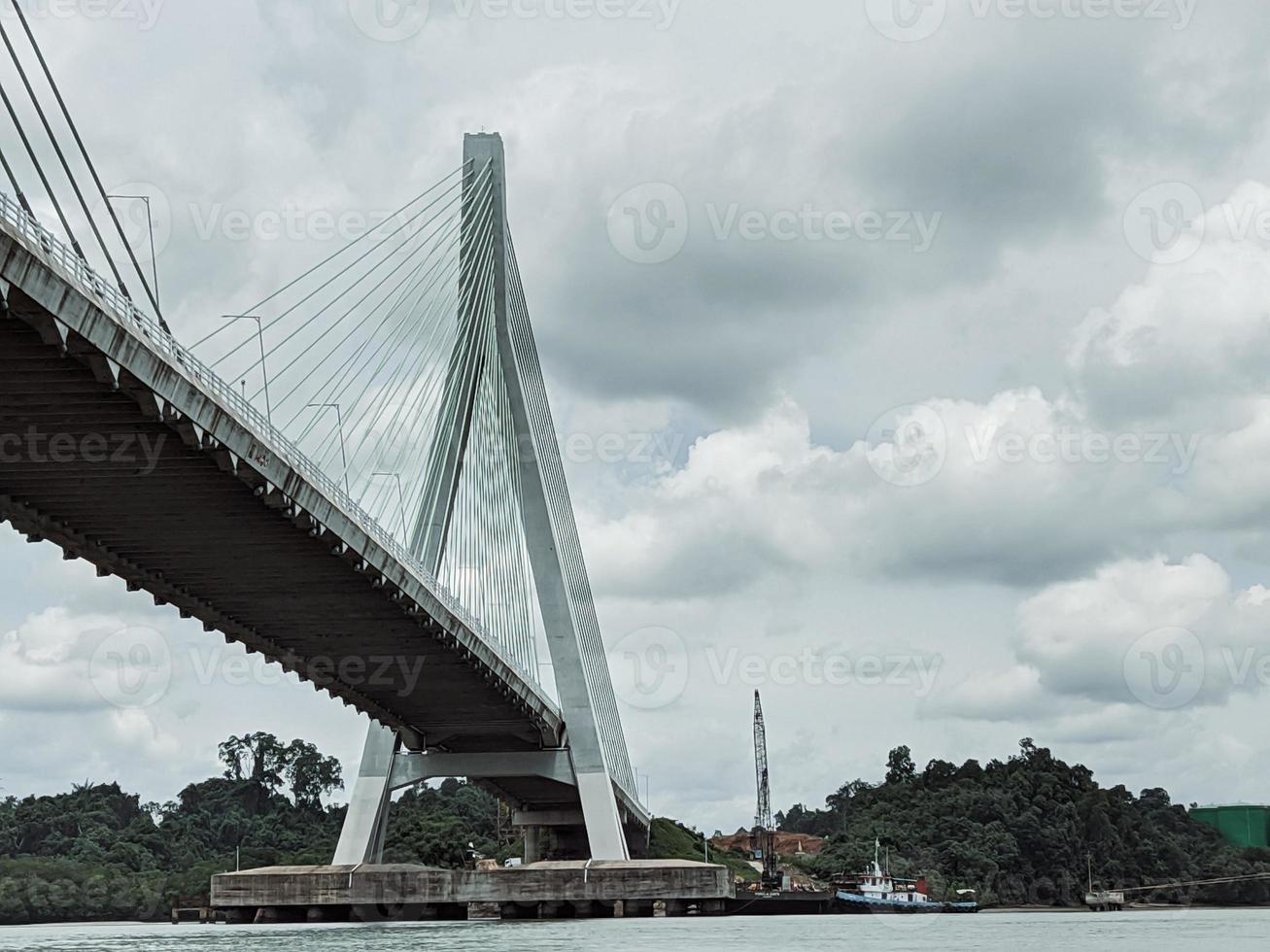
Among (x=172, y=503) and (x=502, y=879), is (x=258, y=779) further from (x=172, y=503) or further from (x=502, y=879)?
(x=172, y=503)

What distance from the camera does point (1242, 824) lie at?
141875mm

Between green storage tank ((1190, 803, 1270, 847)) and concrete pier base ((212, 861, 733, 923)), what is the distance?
8986 centimetres

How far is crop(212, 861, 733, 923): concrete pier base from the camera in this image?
56.9m

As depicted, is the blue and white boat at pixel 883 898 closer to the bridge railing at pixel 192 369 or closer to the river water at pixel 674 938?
the river water at pixel 674 938

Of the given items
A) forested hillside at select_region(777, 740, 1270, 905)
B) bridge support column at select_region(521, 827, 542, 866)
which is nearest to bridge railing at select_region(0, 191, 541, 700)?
bridge support column at select_region(521, 827, 542, 866)

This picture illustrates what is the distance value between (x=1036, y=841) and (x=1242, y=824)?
24.3 m

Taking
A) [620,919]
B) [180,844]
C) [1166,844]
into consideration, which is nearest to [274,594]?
[620,919]

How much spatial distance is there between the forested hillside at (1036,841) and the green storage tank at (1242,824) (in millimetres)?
1920

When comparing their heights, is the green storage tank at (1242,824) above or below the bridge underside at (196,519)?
above

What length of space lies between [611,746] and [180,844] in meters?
63.4

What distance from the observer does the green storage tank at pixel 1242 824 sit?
456ft

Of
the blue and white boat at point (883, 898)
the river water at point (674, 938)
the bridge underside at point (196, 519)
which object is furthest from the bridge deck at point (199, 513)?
the blue and white boat at point (883, 898)

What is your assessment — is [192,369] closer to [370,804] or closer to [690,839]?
[370,804]

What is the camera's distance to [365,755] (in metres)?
59.7
